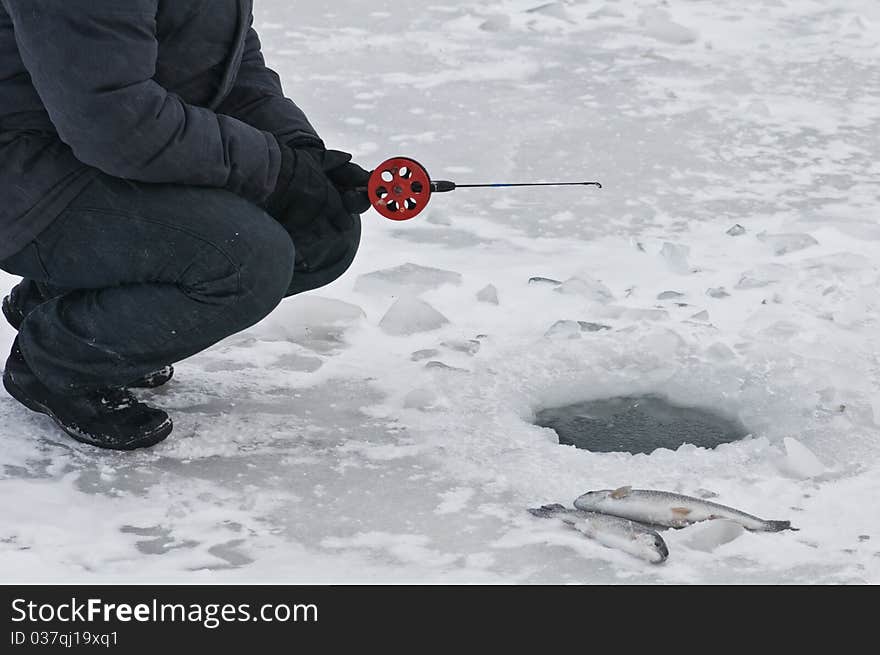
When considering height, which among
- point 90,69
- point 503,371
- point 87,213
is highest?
point 90,69

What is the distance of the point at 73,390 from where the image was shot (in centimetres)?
290

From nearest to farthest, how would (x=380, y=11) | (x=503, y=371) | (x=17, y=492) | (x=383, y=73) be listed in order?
(x=17, y=492)
(x=503, y=371)
(x=383, y=73)
(x=380, y=11)

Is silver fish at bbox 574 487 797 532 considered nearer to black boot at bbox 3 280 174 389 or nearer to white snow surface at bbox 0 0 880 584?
white snow surface at bbox 0 0 880 584

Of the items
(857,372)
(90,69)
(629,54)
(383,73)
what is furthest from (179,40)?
(629,54)

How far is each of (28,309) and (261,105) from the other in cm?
70

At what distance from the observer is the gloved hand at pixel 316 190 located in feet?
9.45

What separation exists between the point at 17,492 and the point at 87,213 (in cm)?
54

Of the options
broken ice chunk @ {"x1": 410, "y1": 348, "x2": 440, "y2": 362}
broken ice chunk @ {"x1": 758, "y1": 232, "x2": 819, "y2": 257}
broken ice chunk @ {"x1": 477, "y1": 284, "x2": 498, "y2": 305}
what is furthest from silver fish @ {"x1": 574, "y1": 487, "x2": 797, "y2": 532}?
broken ice chunk @ {"x1": 758, "y1": 232, "x2": 819, "y2": 257}

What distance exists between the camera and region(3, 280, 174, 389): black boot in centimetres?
321

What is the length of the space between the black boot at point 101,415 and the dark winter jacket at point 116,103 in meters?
0.33

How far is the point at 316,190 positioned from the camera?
292 centimetres

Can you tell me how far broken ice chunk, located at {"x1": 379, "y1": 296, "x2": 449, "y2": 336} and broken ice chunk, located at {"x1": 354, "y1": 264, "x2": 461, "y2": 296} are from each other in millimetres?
217

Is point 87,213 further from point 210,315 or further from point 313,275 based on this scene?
point 313,275

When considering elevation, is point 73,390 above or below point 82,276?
below
